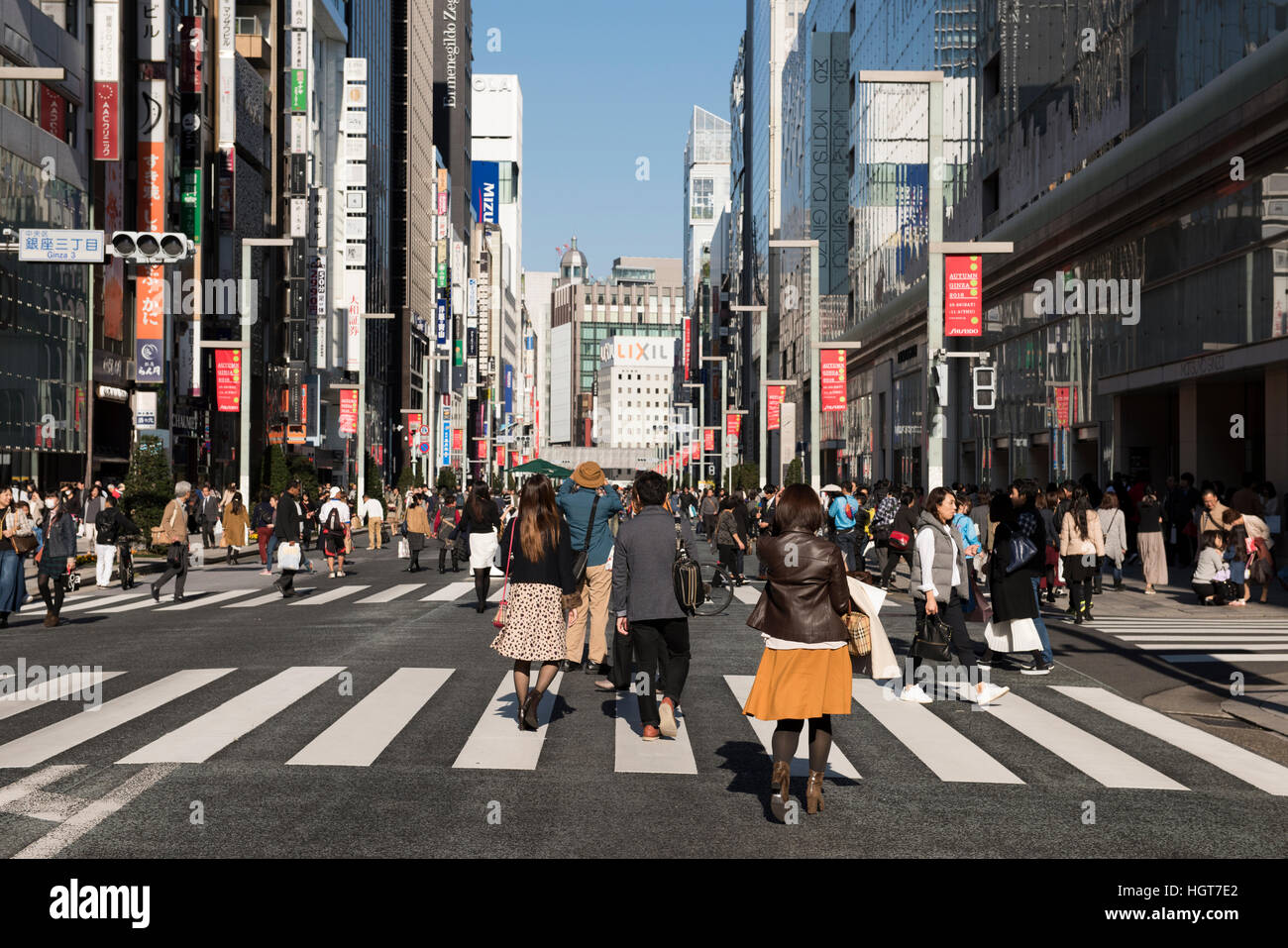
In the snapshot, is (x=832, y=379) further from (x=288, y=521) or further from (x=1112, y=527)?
(x=288, y=521)

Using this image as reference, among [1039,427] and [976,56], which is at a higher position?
[976,56]

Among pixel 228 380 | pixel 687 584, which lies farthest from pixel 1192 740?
pixel 228 380

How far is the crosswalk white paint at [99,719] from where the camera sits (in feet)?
29.3

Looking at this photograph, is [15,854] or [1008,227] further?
[1008,227]

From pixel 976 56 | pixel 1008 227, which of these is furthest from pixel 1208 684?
pixel 976 56

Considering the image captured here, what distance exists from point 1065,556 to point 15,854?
48.0 ft

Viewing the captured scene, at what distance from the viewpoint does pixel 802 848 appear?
669cm

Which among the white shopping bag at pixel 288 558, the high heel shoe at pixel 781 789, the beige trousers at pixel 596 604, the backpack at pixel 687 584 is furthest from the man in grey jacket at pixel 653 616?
the white shopping bag at pixel 288 558

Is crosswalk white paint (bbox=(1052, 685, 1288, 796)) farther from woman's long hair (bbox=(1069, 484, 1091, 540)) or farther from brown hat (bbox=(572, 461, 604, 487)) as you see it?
woman's long hair (bbox=(1069, 484, 1091, 540))

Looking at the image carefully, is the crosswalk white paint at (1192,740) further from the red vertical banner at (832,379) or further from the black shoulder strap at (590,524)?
the red vertical banner at (832,379)

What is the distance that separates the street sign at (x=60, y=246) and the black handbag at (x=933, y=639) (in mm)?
15433

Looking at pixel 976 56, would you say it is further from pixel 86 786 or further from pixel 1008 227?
pixel 86 786

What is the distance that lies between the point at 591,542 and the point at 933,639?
10.1 ft
